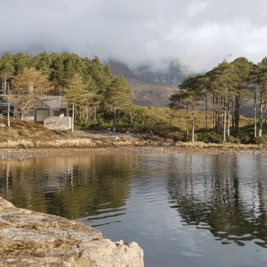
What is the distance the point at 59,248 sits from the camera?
18.5 feet

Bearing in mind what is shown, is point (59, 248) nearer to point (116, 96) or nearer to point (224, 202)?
point (224, 202)

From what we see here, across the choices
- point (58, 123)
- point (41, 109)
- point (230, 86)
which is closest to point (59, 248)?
point (230, 86)

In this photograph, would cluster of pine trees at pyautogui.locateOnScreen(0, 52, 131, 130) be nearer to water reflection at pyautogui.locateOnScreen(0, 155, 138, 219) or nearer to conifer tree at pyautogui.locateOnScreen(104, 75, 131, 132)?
conifer tree at pyautogui.locateOnScreen(104, 75, 131, 132)

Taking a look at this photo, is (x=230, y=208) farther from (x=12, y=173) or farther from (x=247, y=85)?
(x=247, y=85)

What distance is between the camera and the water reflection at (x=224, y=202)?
29.2ft

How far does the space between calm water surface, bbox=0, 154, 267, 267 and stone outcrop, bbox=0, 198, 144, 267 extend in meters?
1.48

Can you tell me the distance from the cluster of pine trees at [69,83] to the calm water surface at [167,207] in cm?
4332

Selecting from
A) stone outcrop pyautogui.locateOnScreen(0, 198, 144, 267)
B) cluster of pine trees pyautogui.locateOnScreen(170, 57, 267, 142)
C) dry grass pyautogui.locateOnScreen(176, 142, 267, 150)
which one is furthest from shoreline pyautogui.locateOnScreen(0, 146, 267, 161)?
stone outcrop pyautogui.locateOnScreen(0, 198, 144, 267)

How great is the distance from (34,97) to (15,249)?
6729cm

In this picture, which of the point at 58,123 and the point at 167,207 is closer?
the point at 167,207

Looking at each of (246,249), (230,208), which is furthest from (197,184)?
(246,249)

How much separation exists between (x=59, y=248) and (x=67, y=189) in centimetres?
1005

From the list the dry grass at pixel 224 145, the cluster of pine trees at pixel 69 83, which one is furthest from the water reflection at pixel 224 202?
the cluster of pine trees at pixel 69 83

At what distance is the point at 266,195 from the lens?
1408 centimetres
